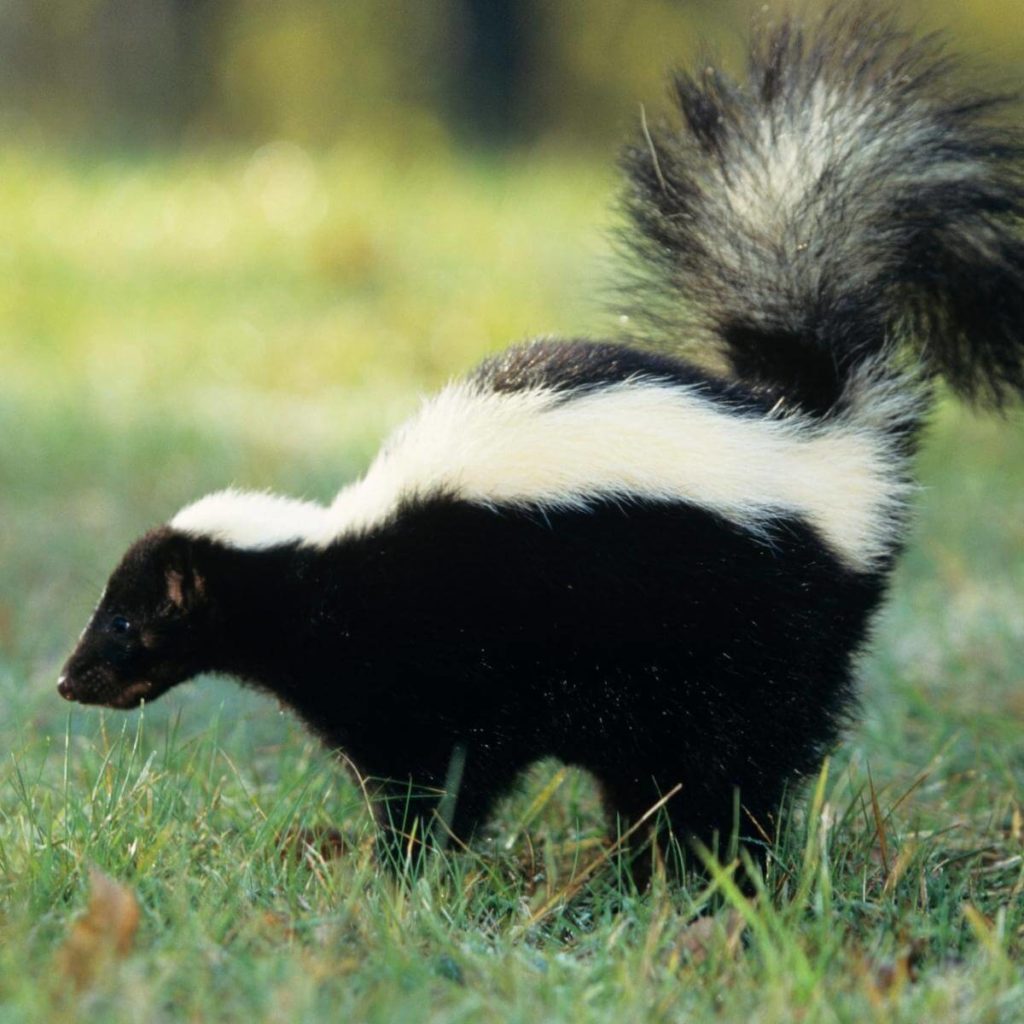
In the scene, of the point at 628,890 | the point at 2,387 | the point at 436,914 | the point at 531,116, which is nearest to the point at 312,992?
the point at 436,914

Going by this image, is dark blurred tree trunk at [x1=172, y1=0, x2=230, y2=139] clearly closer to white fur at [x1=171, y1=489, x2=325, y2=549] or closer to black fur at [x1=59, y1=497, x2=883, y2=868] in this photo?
white fur at [x1=171, y1=489, x2=325, y2=549]

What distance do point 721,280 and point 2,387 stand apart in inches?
222

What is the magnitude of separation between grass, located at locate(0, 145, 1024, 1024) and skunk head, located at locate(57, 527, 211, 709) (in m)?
0.17

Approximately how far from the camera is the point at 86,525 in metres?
6.88

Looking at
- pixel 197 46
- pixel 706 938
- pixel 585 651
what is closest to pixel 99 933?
pixel 706 938

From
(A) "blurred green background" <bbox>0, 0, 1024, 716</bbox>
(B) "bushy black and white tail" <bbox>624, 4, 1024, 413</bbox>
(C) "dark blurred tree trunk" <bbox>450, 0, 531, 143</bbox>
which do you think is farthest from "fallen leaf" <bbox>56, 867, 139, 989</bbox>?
(C) "dark blurred tree trunk" <bbox>450, 0, 531, 143</bbox>

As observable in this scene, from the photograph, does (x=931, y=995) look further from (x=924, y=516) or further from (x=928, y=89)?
(x=924, y=516)

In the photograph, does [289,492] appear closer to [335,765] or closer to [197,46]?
[335,765]

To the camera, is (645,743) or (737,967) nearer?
(737,967)

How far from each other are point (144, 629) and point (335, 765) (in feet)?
1.85

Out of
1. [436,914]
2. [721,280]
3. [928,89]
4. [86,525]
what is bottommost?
[86,525]

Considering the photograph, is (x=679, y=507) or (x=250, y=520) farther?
(x=250, y=520)

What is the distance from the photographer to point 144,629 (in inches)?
160

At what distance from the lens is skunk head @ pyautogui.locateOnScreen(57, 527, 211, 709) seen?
4.04 meters
